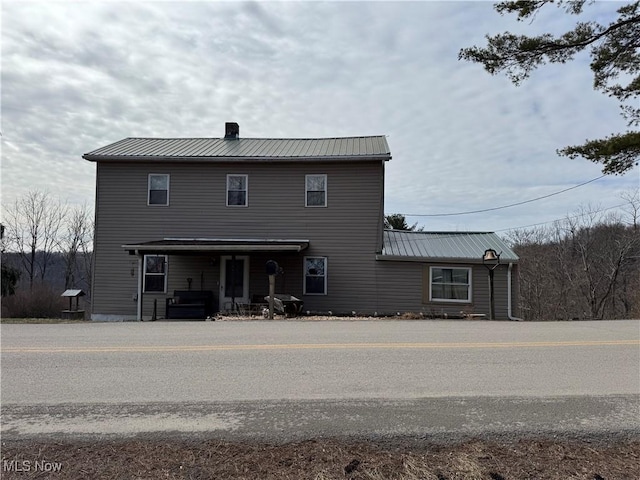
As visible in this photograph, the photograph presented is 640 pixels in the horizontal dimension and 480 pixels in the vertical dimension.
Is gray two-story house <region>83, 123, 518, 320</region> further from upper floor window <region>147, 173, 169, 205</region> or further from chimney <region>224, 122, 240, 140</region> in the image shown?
chimney <region>224, 122, 240, 140</region>

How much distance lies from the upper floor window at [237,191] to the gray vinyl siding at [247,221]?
19 cm

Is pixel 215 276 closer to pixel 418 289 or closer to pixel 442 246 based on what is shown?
pixel 418 289

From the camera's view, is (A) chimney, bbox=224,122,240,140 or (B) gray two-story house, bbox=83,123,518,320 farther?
(A) chimney, bbox=224,122,240,140

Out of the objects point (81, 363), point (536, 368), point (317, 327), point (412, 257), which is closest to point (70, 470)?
point (81, 363)

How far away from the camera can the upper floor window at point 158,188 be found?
18453 millimetres

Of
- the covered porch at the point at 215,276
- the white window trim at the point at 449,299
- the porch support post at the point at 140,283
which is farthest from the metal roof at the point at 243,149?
the white window trim at the point at 449,299

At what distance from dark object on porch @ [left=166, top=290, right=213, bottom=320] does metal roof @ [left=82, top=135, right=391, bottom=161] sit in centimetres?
511

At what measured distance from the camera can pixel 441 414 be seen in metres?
4.75

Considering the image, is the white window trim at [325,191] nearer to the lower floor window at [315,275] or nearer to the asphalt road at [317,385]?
the lower floor window at [315,275]

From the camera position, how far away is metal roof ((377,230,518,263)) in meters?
17.9

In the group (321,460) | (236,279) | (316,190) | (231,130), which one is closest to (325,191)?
(316,190)

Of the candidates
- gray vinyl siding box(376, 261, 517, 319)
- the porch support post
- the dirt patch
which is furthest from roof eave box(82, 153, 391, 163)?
the dirt patch

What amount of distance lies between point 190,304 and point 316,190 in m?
6.32

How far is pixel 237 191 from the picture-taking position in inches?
726
